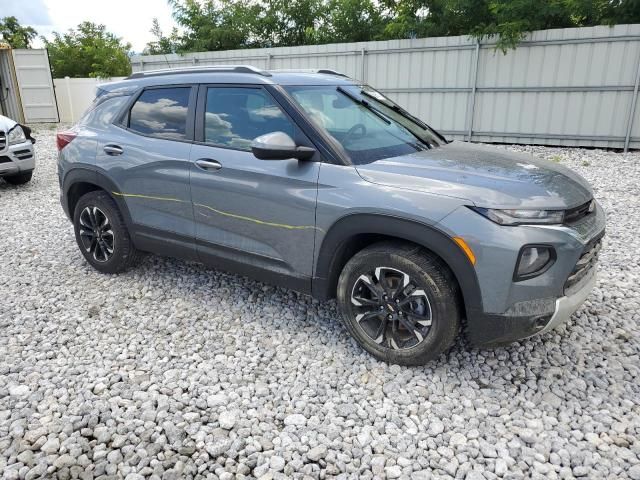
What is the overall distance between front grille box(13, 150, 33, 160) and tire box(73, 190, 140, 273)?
4193mm

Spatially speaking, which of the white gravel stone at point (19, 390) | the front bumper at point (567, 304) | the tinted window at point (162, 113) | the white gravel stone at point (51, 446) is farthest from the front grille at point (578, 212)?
the white gravel stone at point (19, 390)

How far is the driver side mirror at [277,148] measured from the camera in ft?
9.79

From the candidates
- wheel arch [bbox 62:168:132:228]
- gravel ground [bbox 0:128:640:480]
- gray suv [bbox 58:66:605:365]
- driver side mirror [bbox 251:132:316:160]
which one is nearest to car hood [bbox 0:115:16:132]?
wheel arch [bbox 62:168:132:228]

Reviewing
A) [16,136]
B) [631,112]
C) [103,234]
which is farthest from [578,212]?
[631,112]

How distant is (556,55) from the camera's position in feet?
32.5

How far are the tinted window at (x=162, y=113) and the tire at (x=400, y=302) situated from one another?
1.78m

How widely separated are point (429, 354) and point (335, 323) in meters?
0.93

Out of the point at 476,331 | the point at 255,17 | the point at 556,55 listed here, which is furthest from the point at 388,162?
the point at 255,17

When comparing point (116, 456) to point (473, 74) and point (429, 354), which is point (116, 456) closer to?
point (429, 354)

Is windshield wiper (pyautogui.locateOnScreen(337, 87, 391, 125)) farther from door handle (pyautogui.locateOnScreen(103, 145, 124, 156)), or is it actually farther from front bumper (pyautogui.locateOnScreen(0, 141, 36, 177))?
front bumper (pyautogui.locateOnScreen(0, 141, 36, 177))

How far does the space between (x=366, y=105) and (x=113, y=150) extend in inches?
81.4

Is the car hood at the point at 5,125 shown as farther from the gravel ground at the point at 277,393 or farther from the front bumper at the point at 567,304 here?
the front bumper at the point at 567,304

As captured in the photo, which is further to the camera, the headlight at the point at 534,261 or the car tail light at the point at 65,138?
the car tail light at the point at 65,138

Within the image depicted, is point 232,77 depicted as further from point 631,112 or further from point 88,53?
point 88,53
